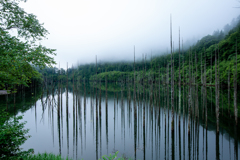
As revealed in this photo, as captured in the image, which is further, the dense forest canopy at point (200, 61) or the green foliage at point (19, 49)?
the dense forest canopy at point (200, 61)

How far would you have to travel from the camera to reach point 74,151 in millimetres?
12578

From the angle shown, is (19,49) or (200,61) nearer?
(19,49)

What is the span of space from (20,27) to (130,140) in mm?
14079

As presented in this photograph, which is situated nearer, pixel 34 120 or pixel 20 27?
pixel 20 27

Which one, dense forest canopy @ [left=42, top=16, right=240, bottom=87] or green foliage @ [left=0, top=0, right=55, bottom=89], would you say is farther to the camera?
dense forest canopy @ [left=42, top=16, right=240, bottom=87]

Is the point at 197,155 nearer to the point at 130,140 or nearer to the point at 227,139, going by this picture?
the point at 227,139

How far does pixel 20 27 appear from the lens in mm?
8297

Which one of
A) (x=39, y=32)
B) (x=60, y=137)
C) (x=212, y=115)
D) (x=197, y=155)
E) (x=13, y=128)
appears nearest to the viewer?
(x=13, y=128)

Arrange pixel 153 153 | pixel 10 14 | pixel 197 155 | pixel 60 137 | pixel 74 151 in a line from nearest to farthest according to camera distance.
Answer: pixel 10 14 → pixel 197 155 → pixel 153 153 → pixel 74 151 → pixel 60 137

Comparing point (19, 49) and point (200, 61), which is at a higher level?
point (200, 61)

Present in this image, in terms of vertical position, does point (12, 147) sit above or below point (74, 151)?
above

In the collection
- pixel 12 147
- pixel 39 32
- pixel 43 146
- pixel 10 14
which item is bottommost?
pixel 43 146

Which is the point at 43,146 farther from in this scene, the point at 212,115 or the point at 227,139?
the point at 212,115

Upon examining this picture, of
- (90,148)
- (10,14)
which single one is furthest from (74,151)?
(10,14)
